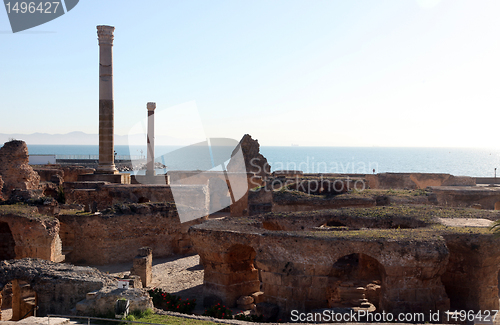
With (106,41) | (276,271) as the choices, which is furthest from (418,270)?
(106,41)

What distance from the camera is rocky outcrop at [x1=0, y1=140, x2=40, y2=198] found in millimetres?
23766

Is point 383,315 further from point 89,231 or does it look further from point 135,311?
point 89,231

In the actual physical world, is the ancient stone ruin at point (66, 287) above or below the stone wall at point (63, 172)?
below

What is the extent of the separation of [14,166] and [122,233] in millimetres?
7897

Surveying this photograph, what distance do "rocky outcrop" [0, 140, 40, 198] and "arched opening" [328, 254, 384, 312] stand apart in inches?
674

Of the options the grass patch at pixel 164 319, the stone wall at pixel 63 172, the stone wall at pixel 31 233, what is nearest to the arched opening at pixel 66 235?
the stone wall at pixel 31 233

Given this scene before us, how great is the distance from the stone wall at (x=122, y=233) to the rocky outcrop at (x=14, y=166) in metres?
5.49

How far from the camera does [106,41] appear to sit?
95.3 feet

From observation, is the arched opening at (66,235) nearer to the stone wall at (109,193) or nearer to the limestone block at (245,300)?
the stone wall at (109,193)

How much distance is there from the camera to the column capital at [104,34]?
28938 mm

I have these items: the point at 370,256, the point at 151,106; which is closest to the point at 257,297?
the point at 370,256

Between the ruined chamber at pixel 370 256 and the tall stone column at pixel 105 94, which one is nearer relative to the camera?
the ruined chamber at pixel 370 256

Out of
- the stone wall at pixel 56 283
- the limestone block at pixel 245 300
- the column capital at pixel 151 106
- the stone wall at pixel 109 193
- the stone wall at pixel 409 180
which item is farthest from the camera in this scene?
the column capital at pixel 151 106

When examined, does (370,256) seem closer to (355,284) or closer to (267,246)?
(355,284)
